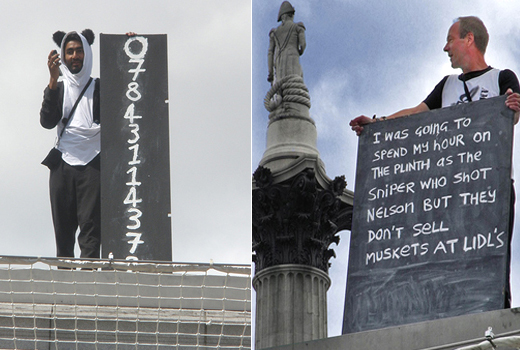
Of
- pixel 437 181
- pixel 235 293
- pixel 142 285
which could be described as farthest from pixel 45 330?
pixel 437 181

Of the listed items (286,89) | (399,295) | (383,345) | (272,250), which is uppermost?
(286,89)

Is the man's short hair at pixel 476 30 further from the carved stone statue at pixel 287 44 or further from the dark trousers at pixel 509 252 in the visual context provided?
the carved stone statue at pixel 287 44

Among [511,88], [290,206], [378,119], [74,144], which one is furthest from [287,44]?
[74,144]

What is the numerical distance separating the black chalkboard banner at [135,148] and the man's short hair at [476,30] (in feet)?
27.4

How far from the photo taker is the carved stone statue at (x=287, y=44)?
1841 cm

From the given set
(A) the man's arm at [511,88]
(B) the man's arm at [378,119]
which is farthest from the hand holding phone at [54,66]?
(A) the man's arm at [511,88]

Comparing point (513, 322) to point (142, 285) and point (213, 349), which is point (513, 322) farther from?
point (142, 285)

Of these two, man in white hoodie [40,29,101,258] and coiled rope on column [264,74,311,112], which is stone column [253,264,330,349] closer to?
coiled rope on column [264,74,311,112]

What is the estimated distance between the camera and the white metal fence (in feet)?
49.4

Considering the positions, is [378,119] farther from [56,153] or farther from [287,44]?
[56,153]

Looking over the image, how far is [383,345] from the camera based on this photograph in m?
13.4

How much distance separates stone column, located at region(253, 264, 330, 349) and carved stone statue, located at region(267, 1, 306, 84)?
3.04m

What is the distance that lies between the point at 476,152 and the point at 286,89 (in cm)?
367

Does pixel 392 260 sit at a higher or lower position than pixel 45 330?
higher
